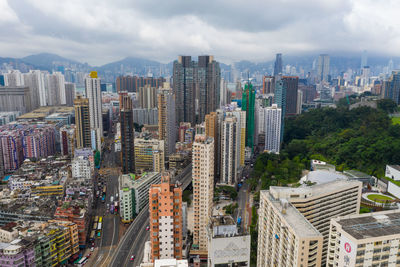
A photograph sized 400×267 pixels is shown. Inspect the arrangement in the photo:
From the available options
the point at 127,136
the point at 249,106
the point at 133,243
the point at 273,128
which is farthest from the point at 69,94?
the point at 133,243

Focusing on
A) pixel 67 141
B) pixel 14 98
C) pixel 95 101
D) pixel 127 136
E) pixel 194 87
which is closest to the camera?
pixel 127 136

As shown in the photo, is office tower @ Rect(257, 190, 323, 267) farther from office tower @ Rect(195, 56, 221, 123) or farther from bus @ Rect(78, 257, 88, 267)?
office tower @ Rect(195, 56, 221, 123)

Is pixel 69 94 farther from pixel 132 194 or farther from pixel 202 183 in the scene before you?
pixel 202 183

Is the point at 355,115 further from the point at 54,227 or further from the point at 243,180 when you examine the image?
the point at 54,227

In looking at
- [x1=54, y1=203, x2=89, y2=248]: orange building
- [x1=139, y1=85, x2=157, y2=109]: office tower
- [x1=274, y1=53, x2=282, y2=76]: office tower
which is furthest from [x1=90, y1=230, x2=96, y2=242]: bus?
[x1=274, y1=53, x2=282, y2=76]: office tower

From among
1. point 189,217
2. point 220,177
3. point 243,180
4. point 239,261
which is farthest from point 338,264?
point 243,180

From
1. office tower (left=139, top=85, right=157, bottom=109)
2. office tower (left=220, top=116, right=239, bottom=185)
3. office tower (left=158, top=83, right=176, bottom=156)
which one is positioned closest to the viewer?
office tower (left=220, top=116, right=239, bottom=185)

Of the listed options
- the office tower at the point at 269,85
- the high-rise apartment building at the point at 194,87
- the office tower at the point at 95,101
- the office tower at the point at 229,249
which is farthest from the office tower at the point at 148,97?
the office tower at the point at 229,249
